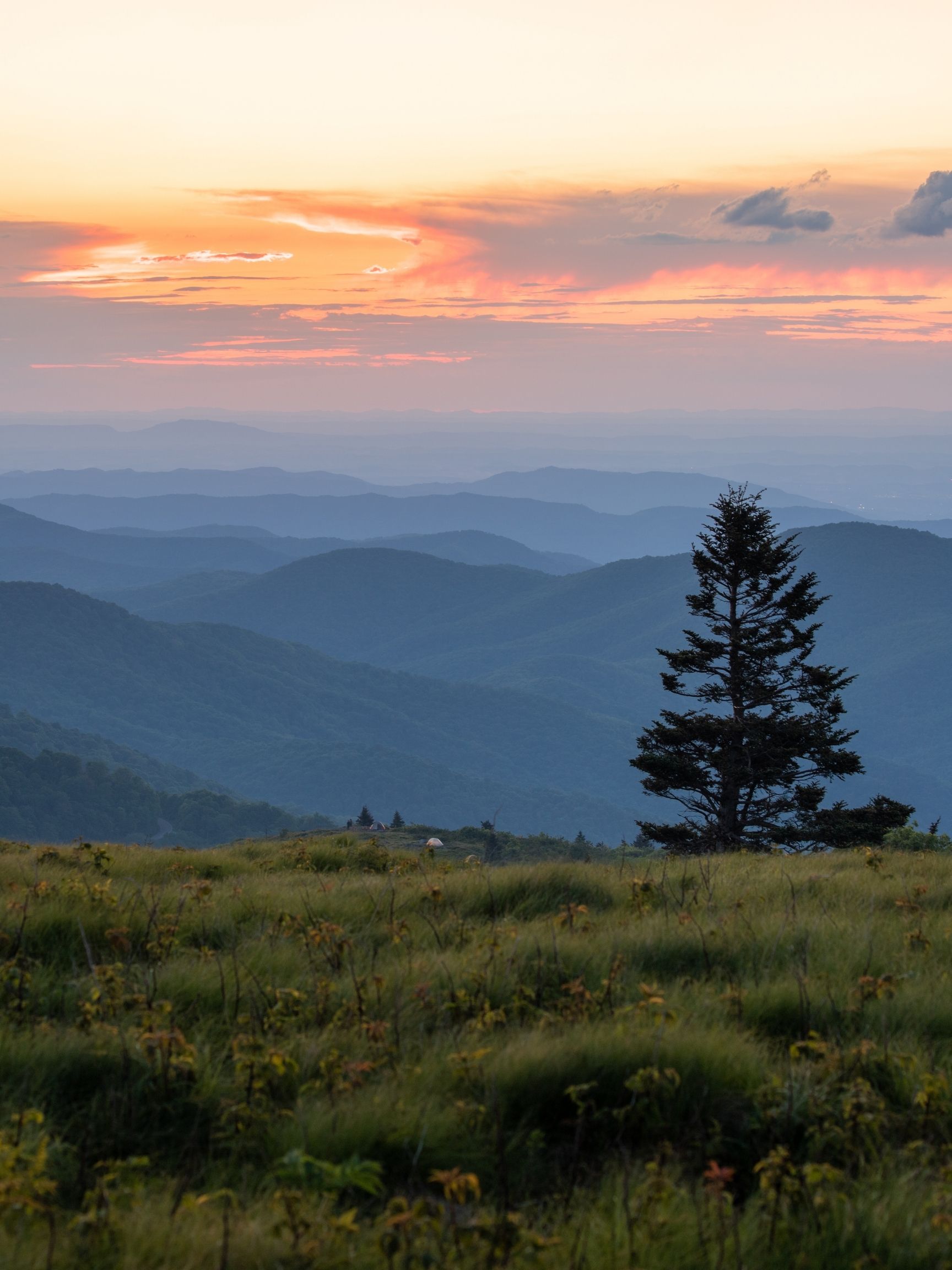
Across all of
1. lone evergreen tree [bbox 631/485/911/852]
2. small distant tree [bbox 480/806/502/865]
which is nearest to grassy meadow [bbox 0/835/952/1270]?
small distant tree [bbox 480/806/502/865]

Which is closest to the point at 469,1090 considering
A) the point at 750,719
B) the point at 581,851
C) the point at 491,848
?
the point at 491,848

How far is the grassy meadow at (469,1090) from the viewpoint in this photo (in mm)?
3355

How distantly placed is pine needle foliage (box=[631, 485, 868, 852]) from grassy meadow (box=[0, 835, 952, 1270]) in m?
22.4

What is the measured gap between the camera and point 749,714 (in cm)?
3092

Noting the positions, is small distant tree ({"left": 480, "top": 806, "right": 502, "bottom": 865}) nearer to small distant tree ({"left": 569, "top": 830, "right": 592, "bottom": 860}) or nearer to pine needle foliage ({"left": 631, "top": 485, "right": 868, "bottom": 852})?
small distant tree ({"left": 569, "top": 830, "right": 592, "bottom": 860})

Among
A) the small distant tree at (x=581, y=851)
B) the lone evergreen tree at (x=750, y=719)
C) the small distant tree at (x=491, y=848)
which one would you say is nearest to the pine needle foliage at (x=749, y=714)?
the lone evergreen tree at (x=750, y=719)

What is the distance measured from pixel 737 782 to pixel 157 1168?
26.7 metres

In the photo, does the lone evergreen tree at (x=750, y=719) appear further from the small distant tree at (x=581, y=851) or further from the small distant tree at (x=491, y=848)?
the small distant tree at (x=491, y=848)

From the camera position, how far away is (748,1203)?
144 inches

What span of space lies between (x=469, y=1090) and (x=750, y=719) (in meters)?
26.4

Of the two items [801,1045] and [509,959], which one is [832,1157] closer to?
A: [801,1045]

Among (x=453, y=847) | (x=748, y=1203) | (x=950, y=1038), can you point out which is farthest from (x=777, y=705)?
(x=453, y=847)

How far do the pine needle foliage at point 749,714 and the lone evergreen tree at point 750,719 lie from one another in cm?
4

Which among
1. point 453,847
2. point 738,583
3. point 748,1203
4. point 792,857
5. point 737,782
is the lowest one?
point 453,847
